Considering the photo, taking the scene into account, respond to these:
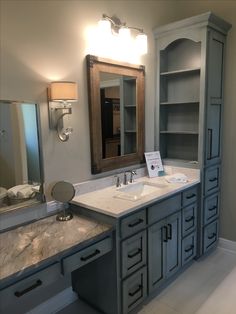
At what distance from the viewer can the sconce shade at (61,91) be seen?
1832mm

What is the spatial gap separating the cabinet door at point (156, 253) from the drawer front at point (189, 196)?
1.13 ft

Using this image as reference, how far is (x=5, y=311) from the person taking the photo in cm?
176

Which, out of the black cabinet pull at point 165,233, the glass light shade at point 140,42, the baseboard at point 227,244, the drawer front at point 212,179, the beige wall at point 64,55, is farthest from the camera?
the baseboard at point 227,244

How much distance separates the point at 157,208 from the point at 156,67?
1502mm

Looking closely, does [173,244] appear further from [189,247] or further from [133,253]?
[133,253]

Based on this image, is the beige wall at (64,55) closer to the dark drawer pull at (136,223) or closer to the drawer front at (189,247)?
the dark drawer pull at (136,223)

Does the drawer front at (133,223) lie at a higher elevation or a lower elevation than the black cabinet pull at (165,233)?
higher

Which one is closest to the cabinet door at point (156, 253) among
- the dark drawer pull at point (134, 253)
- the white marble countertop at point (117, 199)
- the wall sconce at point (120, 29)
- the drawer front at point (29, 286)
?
the dark drawer pull at point (134, 253)

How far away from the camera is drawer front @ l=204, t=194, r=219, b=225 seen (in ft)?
8.88

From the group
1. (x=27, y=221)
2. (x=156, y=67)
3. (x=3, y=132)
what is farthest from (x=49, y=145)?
(x=156, y=67)

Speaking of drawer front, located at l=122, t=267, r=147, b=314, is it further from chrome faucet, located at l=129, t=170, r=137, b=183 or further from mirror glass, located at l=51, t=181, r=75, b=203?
chrome faucet, located at l=129, t=170, r=137, b=183

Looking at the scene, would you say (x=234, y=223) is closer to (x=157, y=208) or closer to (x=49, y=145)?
(x=157, y=208)

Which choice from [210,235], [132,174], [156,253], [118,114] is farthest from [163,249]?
[118,114]

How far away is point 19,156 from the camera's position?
180cm
